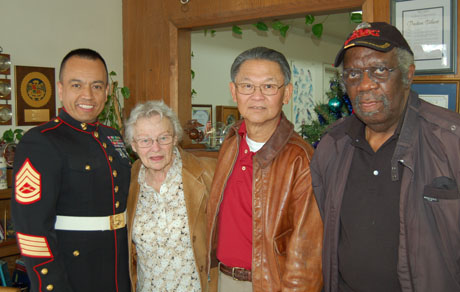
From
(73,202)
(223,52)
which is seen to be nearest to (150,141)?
(73,202)

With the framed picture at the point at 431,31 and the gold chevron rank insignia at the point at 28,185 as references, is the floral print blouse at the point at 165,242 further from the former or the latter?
the framed picture at the point at 431,31

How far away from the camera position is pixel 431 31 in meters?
2.30

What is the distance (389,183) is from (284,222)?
442mm

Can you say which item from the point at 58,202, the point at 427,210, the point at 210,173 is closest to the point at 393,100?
the point at 427,210

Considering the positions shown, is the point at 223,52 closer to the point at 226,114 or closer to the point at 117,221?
the point at 226,114

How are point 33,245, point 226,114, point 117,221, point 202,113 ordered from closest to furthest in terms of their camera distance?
point 33,245, point 117,221, point 202,113, point 226,114

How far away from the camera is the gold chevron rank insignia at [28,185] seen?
161 cm


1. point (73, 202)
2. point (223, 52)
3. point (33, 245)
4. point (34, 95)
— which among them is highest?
point (223, 52)

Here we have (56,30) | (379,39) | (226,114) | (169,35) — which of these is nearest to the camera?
(379,39)

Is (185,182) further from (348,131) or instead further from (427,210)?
(427,210)

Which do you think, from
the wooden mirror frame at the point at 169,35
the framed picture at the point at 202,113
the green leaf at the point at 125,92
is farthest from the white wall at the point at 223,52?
the green leaf at the point at 125,92

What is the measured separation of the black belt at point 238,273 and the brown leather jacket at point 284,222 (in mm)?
68

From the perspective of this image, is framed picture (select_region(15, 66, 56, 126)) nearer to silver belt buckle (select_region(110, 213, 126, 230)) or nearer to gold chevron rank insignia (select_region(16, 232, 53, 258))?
silver belt buckle (select_region(110, 213, 126, 230))

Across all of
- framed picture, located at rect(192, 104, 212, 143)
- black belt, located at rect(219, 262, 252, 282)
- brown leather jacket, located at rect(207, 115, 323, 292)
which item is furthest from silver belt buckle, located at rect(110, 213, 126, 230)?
framed picture, located at rect(192, 104, 212, 143)
